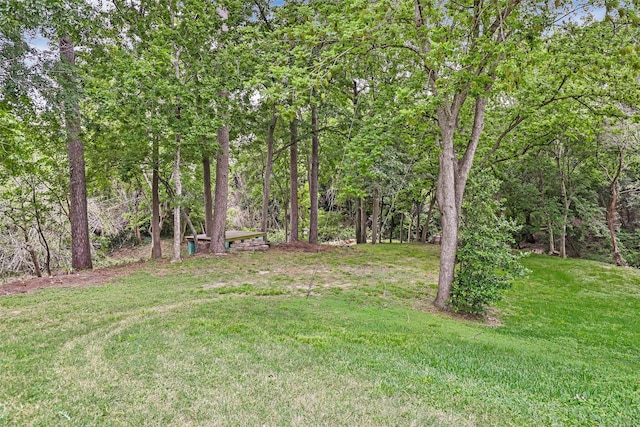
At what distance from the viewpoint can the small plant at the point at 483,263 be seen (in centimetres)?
656

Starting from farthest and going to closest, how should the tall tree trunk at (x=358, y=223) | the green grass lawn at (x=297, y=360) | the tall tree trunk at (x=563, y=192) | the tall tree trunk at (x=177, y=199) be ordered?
the tall tree trunk at (x=358, y=223), the tall tree trunk at (x=563, y=192), the tall tree trunk at (x=177, y=199), the green grass lawn at (x=297, y=360)

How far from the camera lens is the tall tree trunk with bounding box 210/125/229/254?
38.5 feet

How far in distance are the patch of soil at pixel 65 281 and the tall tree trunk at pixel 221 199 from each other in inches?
124

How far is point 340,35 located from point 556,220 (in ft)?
44.1

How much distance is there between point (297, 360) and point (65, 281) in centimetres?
678

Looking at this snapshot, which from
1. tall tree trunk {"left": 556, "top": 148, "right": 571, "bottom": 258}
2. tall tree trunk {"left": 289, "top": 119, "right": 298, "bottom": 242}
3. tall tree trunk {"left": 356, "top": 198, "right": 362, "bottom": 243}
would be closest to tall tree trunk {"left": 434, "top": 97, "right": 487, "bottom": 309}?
tall tree trunk {"left": 289, "top": 119, "right": 298, "bottom": 242}

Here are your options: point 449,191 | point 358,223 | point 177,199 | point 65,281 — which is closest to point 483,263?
point 449,191

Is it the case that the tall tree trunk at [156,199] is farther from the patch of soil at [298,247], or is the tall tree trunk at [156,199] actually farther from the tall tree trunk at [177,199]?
the patch of soil at [298,247]

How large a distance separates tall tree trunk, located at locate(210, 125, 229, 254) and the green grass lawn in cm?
395

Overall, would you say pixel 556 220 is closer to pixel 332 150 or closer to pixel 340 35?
pixel 332 150

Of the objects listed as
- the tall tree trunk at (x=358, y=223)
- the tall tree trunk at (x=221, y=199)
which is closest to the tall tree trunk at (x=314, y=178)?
the tall tree trunk at (x=221, y=199)

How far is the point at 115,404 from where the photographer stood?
8.93 ft

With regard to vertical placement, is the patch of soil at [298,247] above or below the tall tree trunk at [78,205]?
below

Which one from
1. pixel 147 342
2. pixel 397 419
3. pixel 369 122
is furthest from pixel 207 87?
pixel 397 419
